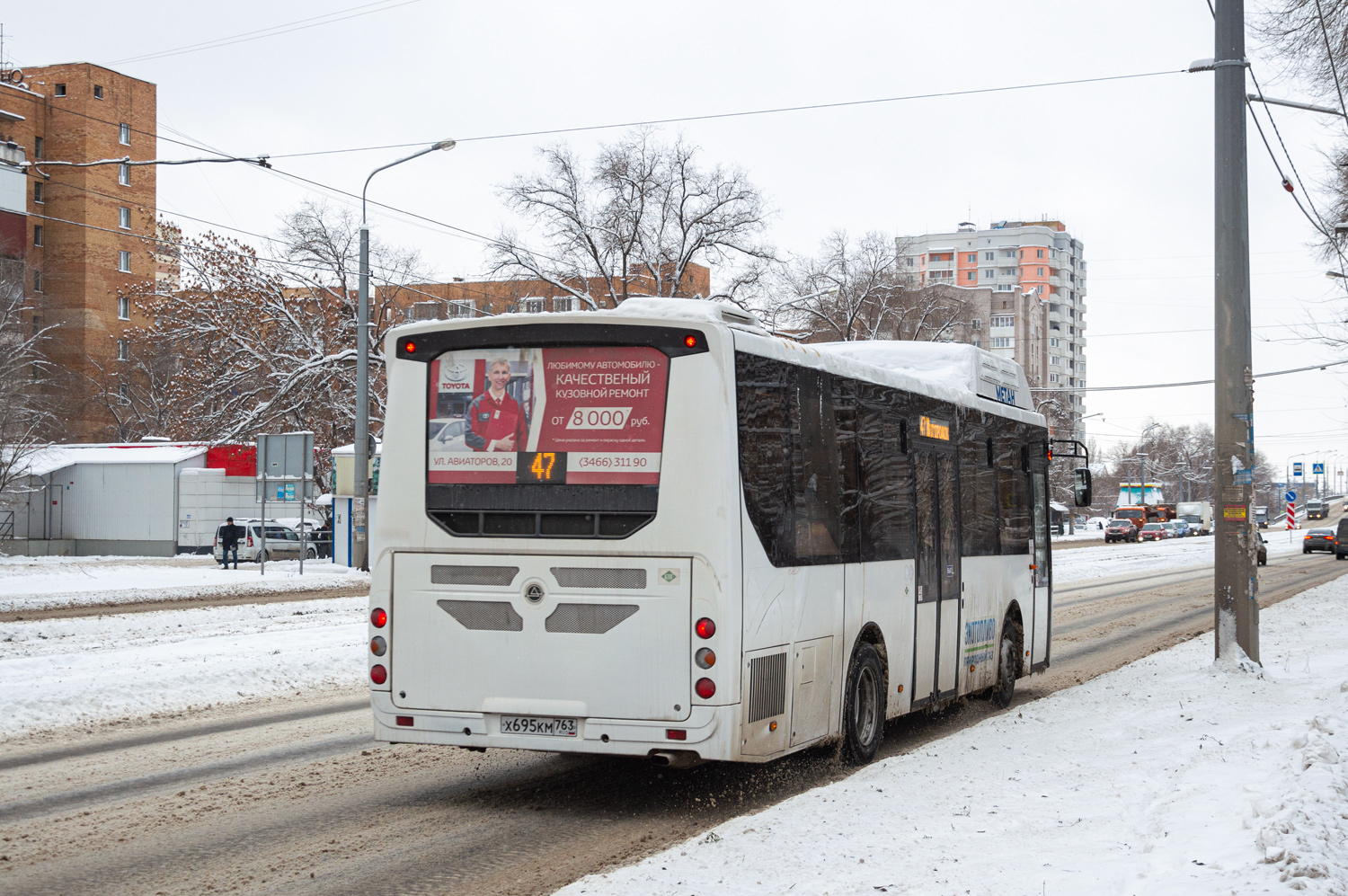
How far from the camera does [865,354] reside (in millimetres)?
12891

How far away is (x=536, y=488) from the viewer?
785cm

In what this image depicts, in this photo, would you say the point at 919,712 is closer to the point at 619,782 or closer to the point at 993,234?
the point at 619,782

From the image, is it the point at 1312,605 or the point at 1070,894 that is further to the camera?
the point at 1312,605

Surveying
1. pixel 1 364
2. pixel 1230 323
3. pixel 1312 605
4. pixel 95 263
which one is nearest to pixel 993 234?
pixel 95 263

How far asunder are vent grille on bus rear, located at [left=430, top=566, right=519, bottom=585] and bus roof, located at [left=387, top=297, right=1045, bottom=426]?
1.46 m

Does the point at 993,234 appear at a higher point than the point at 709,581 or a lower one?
higher

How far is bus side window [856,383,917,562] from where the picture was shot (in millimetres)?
9453

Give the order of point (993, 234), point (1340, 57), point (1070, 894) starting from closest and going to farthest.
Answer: point (1070, 894) → point (1340, 57) → point (993, 234)

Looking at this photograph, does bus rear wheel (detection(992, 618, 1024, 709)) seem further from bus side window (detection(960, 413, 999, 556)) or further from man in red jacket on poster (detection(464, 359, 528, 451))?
man in red jacket on poster (detection(464, 359, 528, 451))

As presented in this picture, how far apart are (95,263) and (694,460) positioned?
79.7m

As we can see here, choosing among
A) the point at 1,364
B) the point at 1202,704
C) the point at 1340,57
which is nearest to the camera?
the point at 1202,704

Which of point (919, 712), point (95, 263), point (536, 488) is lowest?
point (919, 712)

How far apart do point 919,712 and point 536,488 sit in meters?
6.22

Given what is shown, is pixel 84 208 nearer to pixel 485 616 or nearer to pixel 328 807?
pixel 328 807
